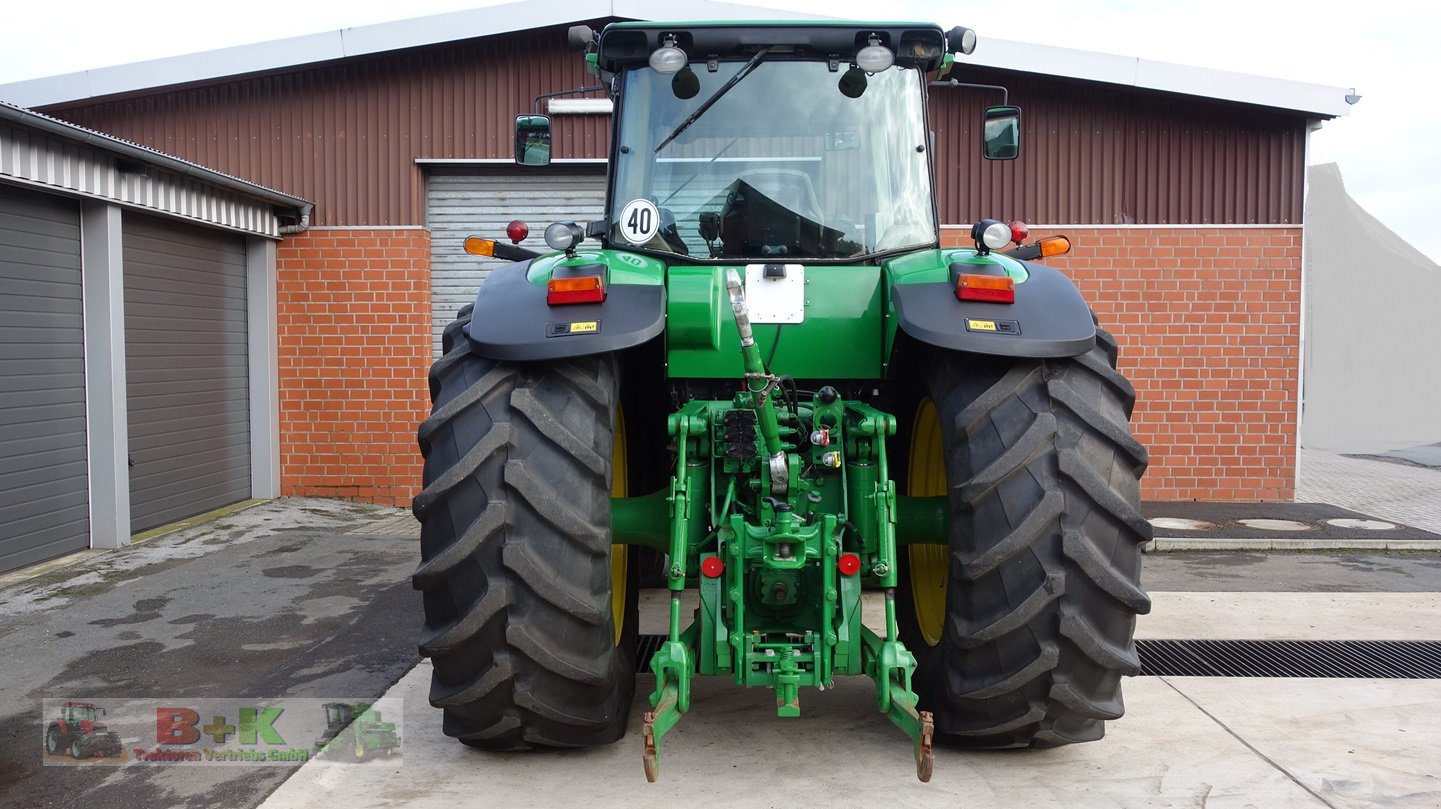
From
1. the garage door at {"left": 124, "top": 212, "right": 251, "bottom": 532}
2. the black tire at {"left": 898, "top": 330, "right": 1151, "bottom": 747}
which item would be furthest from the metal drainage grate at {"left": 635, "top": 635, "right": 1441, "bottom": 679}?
the garage door at {"left": 124, "top": 212, "right": 251, "bottom": 532}

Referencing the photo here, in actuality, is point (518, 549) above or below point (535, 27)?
below

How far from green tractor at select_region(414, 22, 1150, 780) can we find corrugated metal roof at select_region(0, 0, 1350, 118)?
250 inches

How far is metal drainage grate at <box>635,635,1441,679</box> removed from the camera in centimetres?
533

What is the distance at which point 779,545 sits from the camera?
353cm

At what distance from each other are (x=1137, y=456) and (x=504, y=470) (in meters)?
1.98

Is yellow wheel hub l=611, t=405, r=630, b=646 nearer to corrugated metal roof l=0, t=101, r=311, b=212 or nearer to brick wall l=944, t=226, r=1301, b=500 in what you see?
corrugated metal roof l=0, t=101, r=311, b=212

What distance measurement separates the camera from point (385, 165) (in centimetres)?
1080

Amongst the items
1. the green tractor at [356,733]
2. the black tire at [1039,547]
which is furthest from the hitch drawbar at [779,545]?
the green tractor at [356,733]

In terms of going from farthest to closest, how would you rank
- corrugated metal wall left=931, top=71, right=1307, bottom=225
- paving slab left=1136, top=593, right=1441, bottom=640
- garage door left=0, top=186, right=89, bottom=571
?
1. corrugated metal wall left=931, top=71, right=1307, bottom=225
2. garage door left=0, top=186, right=89, bottom=571
3. paving slab left=1136, top=593, right=1441, bottom=640

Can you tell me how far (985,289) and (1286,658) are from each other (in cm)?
319

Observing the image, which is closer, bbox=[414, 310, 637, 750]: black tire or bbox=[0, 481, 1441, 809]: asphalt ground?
bbox=[414, 310, 637, 750]: black tire

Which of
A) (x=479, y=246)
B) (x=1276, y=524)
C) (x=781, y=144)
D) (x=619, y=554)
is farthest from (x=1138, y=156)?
(x=479, y=246)

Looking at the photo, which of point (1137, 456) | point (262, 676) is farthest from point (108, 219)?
point (1137, 456)

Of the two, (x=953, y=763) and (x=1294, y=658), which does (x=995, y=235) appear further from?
(x=1294, y=658)
